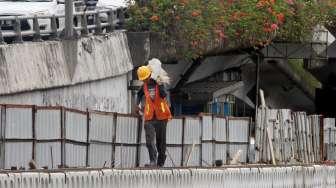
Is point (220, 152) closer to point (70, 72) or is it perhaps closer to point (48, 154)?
point (70, 72)

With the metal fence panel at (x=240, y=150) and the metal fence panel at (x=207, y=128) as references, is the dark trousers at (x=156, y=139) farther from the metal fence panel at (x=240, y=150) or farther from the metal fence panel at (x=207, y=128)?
the metal fence panel at (x=240, y=150)

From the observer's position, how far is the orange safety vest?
17094 mm

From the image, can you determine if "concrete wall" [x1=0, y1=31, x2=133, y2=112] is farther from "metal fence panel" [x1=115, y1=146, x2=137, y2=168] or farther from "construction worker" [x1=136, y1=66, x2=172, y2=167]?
"construction worker" [x1=136, y1=66, x2=172, y2=167]

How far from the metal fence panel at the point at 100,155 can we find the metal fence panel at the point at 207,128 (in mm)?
3122

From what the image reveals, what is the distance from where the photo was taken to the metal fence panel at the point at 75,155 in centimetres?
1708

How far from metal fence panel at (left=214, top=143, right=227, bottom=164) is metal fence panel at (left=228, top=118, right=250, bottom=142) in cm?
33

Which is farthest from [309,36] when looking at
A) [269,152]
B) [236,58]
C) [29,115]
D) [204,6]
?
[29,115]

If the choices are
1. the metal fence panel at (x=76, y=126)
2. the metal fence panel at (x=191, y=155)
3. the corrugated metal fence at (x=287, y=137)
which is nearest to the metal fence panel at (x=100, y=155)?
the metal fence panel at (x=76, y=126)

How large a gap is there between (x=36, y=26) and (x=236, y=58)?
1810 cm

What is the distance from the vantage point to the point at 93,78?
76.5 feet

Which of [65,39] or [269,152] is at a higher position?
[65,39]

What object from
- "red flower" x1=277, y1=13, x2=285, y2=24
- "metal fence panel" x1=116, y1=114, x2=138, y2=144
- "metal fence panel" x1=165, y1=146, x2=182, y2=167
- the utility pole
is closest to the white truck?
the utility pole

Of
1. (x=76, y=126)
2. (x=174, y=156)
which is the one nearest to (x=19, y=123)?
(x=76, y=126)

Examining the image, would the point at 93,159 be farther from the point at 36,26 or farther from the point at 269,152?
the point at 269,152
